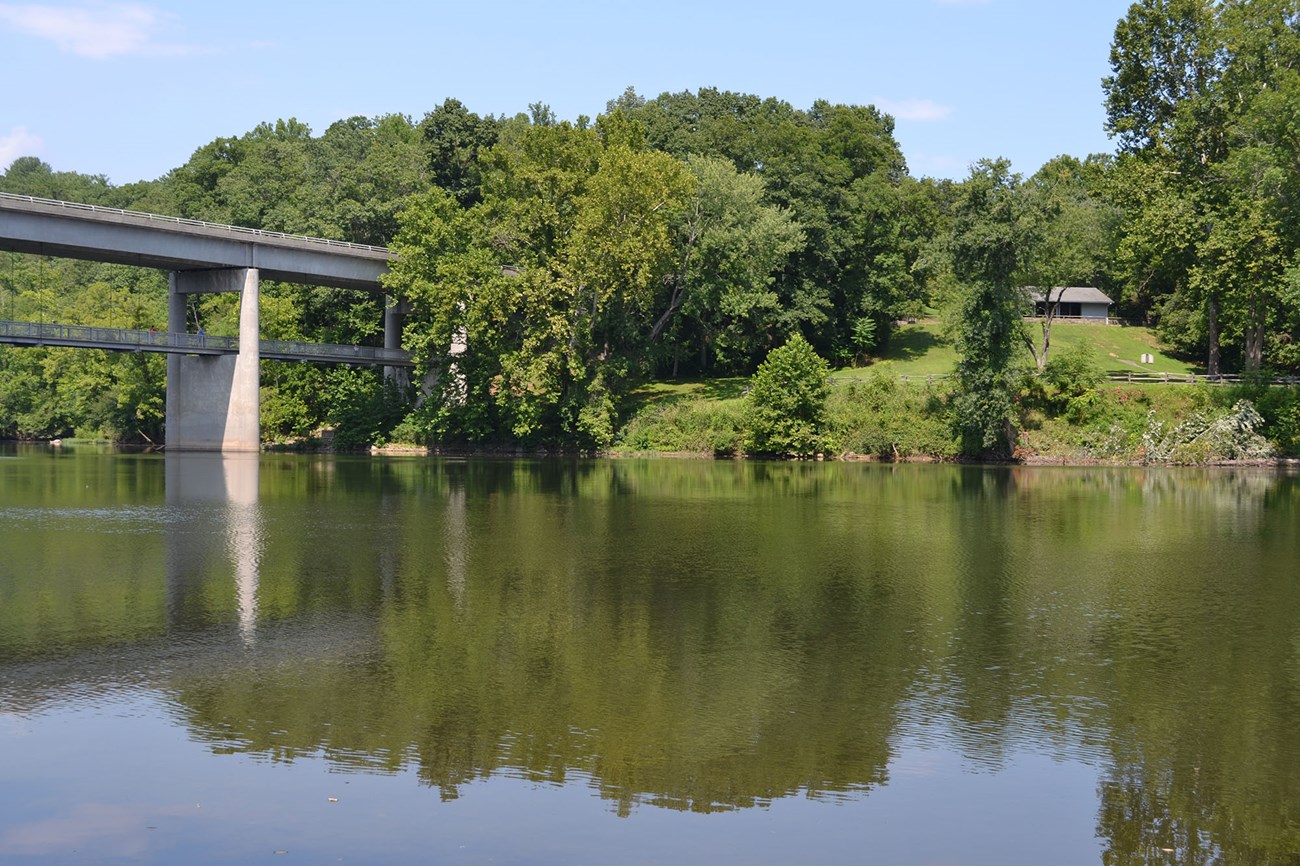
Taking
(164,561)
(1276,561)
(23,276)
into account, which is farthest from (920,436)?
(23,276)

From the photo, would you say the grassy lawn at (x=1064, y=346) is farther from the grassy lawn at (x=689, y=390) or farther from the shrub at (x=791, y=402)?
the shrub at (x=791, y=402)

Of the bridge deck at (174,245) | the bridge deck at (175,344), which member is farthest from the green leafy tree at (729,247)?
the bridge deck at (175,344)

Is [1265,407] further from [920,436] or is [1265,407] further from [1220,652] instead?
[1220,652]

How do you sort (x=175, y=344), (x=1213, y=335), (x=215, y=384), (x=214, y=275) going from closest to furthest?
(x=1213, y=335)
(x=175, y=344)
(x=215, y=384)
(x=214, y=275)

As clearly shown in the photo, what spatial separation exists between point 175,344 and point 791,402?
4217cm

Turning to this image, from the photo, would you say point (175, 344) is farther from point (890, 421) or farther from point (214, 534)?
point (214, 534)

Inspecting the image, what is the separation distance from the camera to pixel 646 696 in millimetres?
16594

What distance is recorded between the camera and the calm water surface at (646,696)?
1201 centimetres

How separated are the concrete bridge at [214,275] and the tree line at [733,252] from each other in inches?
210

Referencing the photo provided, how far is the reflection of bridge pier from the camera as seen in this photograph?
2372 cm

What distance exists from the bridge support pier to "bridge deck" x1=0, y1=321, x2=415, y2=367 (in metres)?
1.66

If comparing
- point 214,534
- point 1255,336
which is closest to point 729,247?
point 1255,336

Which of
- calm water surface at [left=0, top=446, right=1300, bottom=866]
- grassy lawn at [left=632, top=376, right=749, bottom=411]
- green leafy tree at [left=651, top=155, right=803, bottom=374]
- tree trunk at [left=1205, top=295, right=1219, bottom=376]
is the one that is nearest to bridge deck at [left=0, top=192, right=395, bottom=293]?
grassy lawn at [left=632, top=376, right=749, bottom=411]

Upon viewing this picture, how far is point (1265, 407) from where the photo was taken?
232 feet
